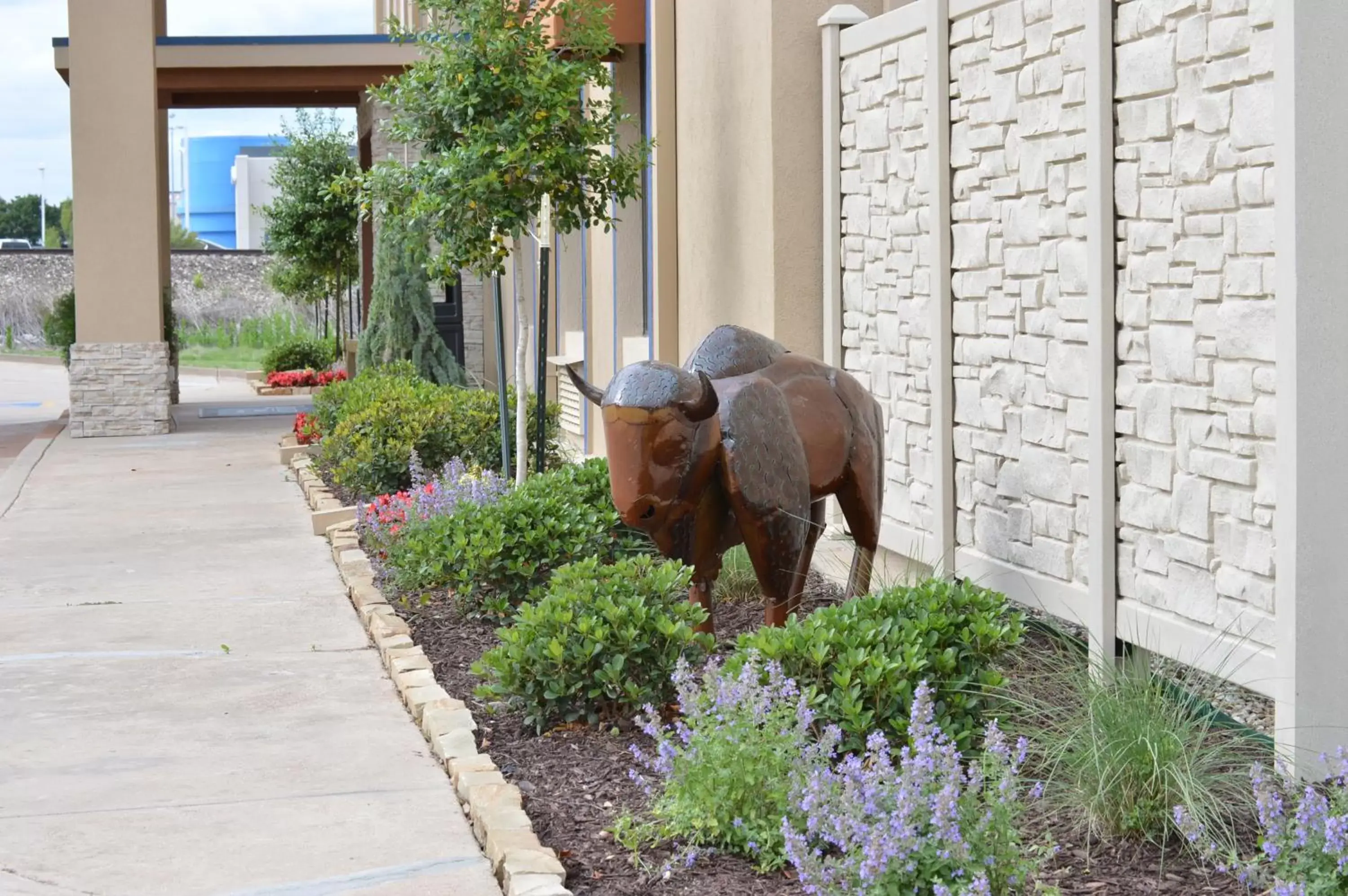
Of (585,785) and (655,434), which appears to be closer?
(585,785)

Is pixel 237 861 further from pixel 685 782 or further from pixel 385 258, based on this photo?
pixel 385 258

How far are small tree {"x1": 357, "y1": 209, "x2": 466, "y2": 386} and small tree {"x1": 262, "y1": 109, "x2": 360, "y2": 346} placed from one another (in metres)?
9.75

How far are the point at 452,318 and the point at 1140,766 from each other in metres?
17.0

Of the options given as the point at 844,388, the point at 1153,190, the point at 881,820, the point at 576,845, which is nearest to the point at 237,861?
the point at 576,845

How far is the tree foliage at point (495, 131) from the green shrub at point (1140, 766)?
5.82m

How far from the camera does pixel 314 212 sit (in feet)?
93.0

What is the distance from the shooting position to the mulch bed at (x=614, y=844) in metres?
4.10

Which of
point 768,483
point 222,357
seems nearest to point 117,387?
point 768,483

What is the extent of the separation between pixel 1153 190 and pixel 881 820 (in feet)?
9.00

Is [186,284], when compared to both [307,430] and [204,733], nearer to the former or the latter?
[307,430]

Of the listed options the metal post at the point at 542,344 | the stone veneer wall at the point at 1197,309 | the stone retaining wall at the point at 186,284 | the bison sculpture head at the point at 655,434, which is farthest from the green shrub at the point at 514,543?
the stone retaining wall at the point at 186,284

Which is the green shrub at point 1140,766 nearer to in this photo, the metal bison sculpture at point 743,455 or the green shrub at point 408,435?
the metal bison sculpture at point 743,455

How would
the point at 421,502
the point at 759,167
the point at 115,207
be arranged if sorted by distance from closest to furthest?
1. the point at 421,502
2. the point at 759,167
3. the point at 115,207

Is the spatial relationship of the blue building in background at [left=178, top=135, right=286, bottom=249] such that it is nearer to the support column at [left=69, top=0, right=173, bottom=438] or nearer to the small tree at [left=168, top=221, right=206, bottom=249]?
the small tree at [left=168, top=221, right=206, bottom=249]
